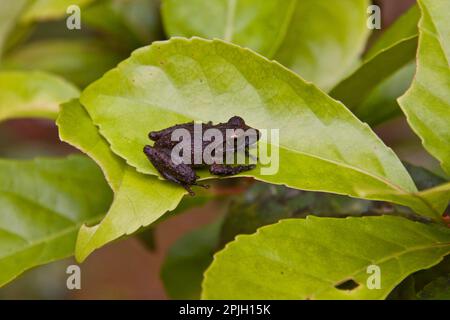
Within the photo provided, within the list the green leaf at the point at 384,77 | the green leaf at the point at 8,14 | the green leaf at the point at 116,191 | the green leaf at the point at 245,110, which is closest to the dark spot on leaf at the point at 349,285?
the green leaf at the point at 245,110

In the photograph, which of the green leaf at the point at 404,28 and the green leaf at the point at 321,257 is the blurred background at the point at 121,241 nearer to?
the green leaf at the point at 404,28

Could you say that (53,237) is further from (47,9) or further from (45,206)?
(47,9)

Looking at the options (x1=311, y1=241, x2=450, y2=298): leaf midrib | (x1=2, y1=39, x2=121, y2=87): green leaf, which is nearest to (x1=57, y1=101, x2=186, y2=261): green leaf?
(x1=311, y1=241, x2=450, y2=298): leaf midrib

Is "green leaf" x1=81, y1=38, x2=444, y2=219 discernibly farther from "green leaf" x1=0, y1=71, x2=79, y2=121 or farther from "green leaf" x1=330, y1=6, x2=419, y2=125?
"green leaf" x1=0, y1=71, x2=79, y2=121

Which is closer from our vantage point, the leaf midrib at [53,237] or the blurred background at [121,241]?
the leaf midrib at [53,237]

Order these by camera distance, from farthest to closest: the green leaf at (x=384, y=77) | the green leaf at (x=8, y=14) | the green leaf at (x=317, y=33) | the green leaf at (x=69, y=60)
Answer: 1. the green leaf at (x=69, y=60)
2. the green leaf at (x=8, y=14)
3. the green leaf at (x=317, y=33)
4. the green leaf at (x=384, y=77)
